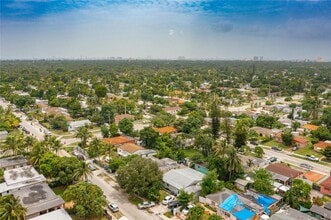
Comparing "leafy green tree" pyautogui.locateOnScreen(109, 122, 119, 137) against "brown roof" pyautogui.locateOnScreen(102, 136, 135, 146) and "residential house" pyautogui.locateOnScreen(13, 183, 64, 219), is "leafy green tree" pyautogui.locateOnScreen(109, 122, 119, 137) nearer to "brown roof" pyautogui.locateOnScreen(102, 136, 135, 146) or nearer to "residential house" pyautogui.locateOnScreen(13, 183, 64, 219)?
"brown roof" pyautogui.locateOnScreen(102, 136, 135, 146)

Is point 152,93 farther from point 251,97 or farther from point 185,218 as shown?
point 185,218

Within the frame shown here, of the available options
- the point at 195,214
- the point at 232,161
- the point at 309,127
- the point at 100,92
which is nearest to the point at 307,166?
the point at 232,161

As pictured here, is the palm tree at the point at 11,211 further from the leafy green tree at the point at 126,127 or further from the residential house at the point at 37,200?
the leafy green tree at the point at 126,127

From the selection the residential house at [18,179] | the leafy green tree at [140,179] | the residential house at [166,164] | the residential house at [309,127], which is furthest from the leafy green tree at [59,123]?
the residential house at [309,127]

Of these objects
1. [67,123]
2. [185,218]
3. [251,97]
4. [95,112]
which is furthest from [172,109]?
[185,218]

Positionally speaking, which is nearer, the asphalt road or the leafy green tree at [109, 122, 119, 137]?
the asphalt road

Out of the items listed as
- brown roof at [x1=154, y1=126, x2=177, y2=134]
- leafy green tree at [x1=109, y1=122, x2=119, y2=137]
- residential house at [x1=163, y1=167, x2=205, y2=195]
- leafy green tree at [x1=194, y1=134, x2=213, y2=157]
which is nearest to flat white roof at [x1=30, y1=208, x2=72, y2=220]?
residential house at [x1=163, y1=167, x2=205, y2=195]

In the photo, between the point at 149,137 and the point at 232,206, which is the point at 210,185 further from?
the point at 149,137
